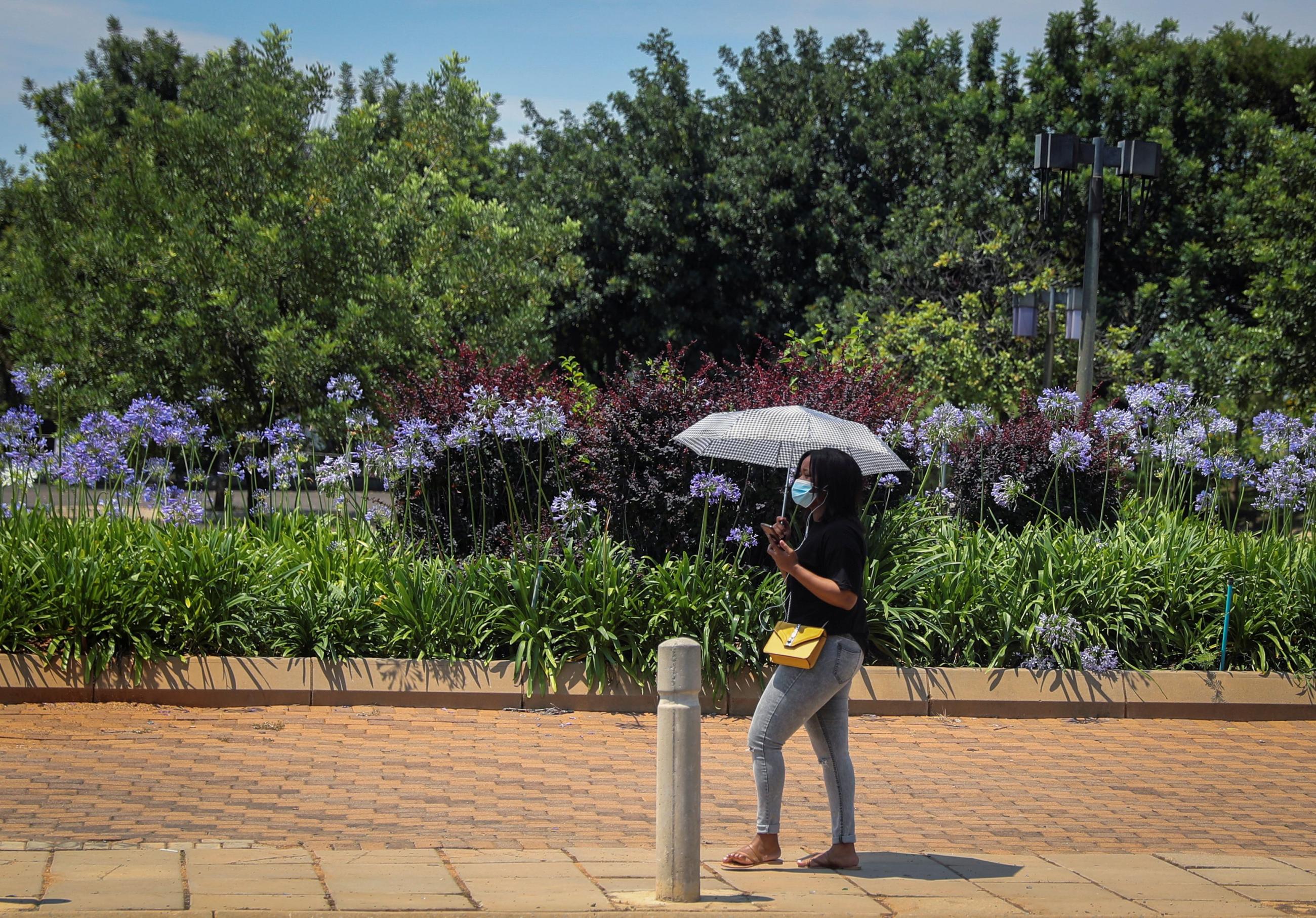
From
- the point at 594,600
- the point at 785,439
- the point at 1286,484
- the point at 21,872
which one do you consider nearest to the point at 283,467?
the point at 594,600

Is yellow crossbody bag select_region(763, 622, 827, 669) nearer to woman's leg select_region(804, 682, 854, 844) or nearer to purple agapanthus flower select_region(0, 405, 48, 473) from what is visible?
woman's leg select_region(804, 682, 854, 844)

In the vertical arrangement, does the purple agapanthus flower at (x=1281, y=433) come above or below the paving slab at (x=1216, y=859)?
above

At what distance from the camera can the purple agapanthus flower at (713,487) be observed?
913 centimetres

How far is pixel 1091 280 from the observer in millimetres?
14375

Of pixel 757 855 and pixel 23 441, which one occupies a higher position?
pixel 23 441

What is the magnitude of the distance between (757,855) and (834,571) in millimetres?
1218

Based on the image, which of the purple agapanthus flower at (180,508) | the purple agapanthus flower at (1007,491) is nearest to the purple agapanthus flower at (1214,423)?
the purple agapanthus flower at (1007,491)

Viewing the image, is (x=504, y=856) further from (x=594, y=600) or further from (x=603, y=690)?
(x=594, y=600)

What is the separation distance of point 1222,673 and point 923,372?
14.3 meters

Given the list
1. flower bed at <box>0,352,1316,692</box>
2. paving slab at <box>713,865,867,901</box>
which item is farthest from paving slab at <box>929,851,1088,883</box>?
flower bed at <box>0,352,1316,692</box>

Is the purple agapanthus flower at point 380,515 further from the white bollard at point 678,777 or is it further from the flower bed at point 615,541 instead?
the white bollard at point 678,777

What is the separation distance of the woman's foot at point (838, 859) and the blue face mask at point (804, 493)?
1.42m

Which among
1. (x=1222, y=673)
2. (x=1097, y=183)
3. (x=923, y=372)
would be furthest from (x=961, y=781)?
(x=923, y=372)

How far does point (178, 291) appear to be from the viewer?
15125 millimetres
